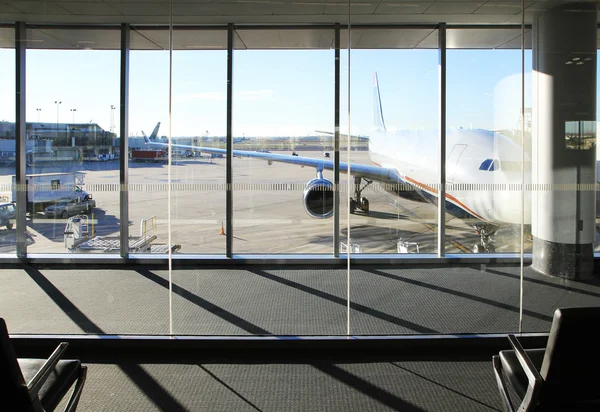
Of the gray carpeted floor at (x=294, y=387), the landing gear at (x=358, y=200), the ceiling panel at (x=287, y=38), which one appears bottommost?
the gray carpeted floor at (x=294, y=387)

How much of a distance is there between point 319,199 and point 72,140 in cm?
221

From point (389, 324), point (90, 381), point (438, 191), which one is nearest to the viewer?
point (90, 381)

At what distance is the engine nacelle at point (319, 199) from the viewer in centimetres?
424

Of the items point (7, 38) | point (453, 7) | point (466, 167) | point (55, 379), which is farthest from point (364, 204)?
point (7, 38)

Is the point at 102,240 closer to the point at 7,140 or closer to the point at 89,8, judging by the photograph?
the point at 7,140

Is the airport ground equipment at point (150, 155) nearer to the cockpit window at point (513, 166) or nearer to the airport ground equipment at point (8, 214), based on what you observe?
the airport ground equipment at point (8, 214)

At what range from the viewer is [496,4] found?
13.0 feet

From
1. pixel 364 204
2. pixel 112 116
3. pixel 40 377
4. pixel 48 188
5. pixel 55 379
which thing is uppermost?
pixel 112 116

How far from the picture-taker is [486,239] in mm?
4172

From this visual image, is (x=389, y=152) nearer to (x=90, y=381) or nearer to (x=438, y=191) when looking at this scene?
(x=438, y=191)

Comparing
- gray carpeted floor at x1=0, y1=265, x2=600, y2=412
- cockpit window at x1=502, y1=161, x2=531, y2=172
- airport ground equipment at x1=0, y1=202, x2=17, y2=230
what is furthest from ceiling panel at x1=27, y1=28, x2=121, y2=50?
cockpit window at x1=502, y1=161, x2=531, y2=172

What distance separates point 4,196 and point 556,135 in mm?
4739

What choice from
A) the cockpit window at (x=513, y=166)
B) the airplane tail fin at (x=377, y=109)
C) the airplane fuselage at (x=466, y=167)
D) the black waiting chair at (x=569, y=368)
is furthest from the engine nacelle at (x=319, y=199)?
the black waiting chair at (x=569, y=368)

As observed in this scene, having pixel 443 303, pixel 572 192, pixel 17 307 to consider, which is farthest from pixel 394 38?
pixel 17 307
